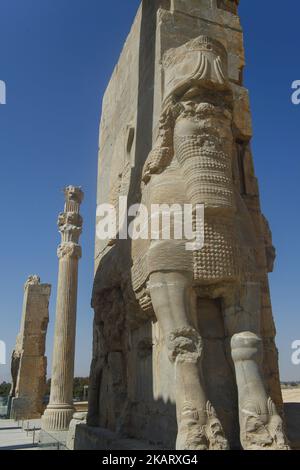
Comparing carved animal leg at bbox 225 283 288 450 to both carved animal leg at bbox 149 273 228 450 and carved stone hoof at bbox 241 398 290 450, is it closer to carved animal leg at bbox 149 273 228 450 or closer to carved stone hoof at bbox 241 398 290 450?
carved stone hoof at bbox 241 398 290 450

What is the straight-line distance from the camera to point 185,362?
282 centimetres

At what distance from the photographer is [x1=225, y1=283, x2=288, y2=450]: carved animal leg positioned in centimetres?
259

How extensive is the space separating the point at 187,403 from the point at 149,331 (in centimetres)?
111

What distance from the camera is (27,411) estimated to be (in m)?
15.3

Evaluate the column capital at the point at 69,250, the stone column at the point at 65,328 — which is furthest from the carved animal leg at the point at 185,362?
the column capital at the point at 69,250

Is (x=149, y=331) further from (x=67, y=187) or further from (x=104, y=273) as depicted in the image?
(x=67, y=187)

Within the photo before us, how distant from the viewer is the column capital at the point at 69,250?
1099 cm

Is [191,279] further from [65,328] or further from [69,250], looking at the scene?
[69,250]

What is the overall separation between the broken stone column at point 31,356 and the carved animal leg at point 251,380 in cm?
1406

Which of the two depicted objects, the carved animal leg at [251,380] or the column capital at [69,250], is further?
the column capital at [69,250]

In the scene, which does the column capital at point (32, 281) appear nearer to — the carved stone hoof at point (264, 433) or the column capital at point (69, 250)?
the column capital at point (69, 250)

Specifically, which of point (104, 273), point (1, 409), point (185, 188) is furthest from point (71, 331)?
point (1, 409)

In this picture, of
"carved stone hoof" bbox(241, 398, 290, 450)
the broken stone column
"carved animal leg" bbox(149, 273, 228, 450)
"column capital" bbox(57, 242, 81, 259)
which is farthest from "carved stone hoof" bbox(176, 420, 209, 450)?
the broken stone column

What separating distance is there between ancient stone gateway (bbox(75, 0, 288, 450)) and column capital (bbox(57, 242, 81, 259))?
6315 mm
